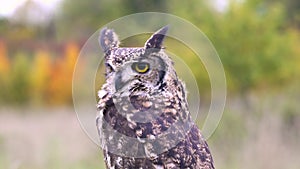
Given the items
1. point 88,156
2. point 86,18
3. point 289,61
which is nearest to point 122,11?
point 86,18

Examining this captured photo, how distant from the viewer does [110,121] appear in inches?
119

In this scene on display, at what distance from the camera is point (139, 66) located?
9.25 ft

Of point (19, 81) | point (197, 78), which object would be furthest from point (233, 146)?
point (19, 81)

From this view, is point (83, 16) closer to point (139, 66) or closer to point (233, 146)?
point (233, 146)

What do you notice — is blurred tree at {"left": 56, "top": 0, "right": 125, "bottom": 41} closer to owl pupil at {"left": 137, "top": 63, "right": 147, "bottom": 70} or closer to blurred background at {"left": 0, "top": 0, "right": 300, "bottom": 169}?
blurred background at {"left": 0, "top": 0, "right": 300, "bottom": 169}

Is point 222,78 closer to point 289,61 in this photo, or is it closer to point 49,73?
point 289,61

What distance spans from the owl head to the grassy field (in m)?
3.02

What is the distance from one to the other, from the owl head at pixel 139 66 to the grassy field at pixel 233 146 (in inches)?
119

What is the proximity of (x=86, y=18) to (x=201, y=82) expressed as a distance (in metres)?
16.6

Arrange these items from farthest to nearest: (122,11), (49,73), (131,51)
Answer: (122,11), (49,73), (131,51)

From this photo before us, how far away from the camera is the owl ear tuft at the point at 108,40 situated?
2961 mm

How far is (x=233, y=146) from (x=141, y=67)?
5326mm

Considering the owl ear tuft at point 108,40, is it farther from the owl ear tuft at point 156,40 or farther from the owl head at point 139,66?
the owl ear tuft at point 156,40

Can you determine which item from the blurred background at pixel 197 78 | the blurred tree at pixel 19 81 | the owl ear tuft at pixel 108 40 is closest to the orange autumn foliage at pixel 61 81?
the blurred background at pixel 197 78
